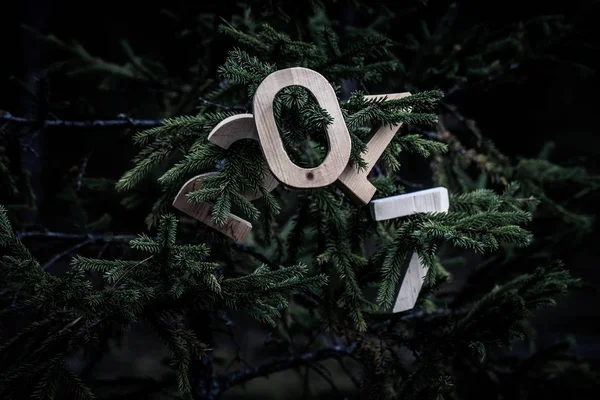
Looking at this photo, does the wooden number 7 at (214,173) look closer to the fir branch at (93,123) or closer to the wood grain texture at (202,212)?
the wood grain texture at (202,212)

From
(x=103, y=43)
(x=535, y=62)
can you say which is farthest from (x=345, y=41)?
(x=103, y=43)

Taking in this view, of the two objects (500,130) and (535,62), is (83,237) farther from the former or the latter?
(500,130)

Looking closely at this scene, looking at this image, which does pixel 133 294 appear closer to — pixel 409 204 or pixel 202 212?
pixel 202 212

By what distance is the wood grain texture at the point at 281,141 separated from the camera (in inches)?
40.2

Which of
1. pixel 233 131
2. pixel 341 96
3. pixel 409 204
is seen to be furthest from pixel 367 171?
pixel 341 96

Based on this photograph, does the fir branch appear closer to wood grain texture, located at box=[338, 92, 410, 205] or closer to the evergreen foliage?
the evergreen foliage

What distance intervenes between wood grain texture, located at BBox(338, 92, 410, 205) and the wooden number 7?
0.17 meters

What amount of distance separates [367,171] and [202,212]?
37 cm

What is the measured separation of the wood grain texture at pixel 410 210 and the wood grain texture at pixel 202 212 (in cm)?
32

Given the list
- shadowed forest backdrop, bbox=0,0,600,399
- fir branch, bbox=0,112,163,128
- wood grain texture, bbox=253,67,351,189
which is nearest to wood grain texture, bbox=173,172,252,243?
wood grain texture, bbox=253,67,351,189

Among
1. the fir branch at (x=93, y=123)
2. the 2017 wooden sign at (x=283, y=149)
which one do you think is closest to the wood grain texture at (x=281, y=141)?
the 2017 wooden sign at (x=283, y=149)

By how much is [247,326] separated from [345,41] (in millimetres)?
3000

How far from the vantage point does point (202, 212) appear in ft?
3.77

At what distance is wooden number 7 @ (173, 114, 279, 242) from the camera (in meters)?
1.05
